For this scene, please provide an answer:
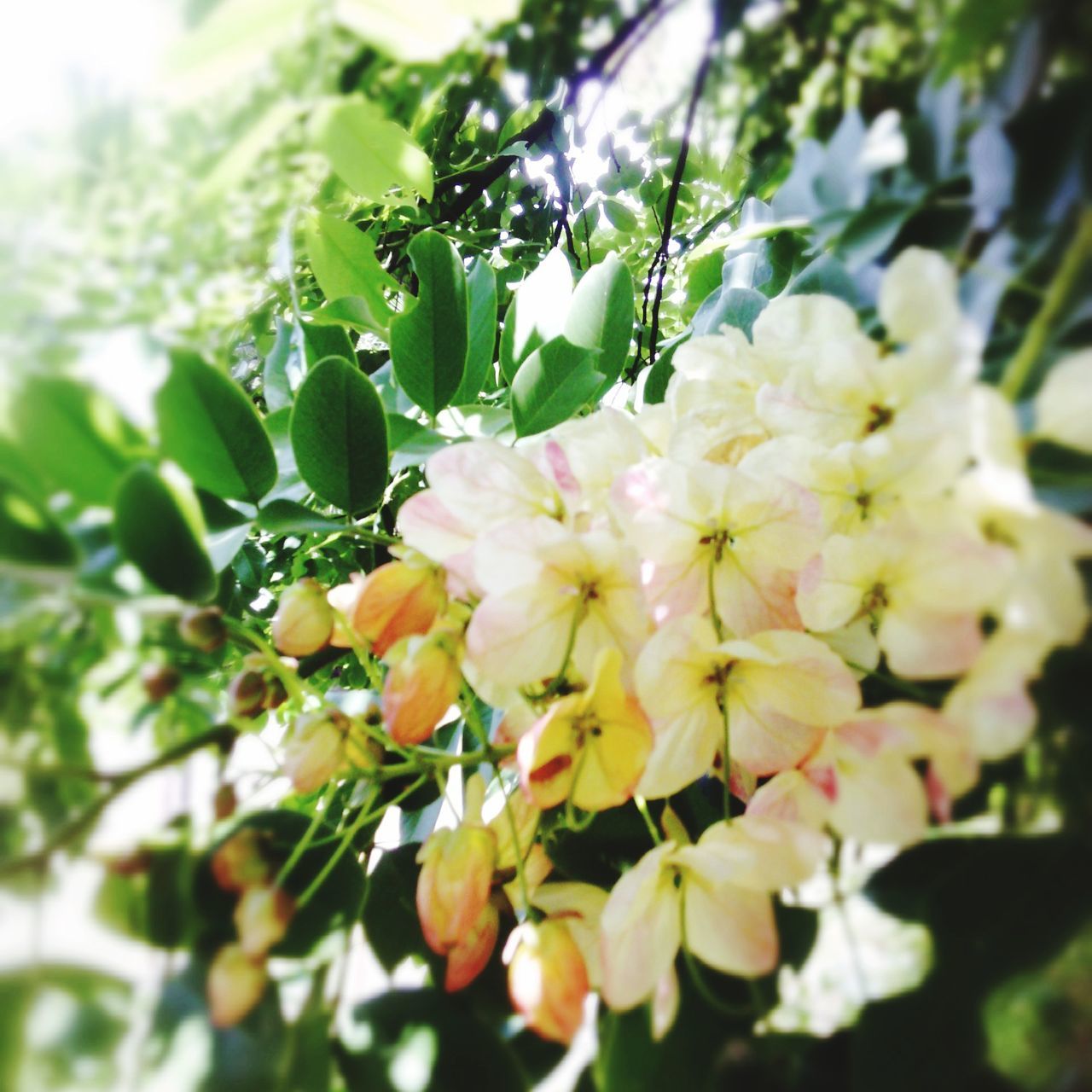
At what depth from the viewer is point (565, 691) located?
1.10 feet

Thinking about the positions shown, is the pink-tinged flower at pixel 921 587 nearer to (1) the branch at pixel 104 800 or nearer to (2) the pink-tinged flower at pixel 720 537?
(2) the pink-tinged flower at pixel 720 537

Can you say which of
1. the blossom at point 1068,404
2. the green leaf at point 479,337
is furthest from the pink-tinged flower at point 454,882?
the green leaf at point 479,337

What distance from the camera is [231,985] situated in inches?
9.1

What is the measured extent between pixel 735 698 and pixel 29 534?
0.22 metres

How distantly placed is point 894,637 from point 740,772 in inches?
5.3

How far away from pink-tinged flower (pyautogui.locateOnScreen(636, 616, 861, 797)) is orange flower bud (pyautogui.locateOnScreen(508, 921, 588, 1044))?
0.19ft

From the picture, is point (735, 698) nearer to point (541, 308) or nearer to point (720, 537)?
point (720, 537)

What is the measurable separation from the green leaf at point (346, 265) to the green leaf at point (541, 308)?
8cm

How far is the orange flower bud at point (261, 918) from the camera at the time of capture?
240 mm

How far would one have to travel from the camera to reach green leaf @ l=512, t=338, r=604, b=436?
0.49 m

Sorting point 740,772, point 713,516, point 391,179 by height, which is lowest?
point 740,772

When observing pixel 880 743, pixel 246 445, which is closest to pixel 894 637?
pixel 880 743

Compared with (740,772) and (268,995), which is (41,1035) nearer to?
(268,995)

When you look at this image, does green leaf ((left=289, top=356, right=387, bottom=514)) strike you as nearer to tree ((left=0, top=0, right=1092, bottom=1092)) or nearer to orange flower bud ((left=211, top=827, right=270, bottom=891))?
tree ((left=0, top=0, right=1092, bottom=1092))
